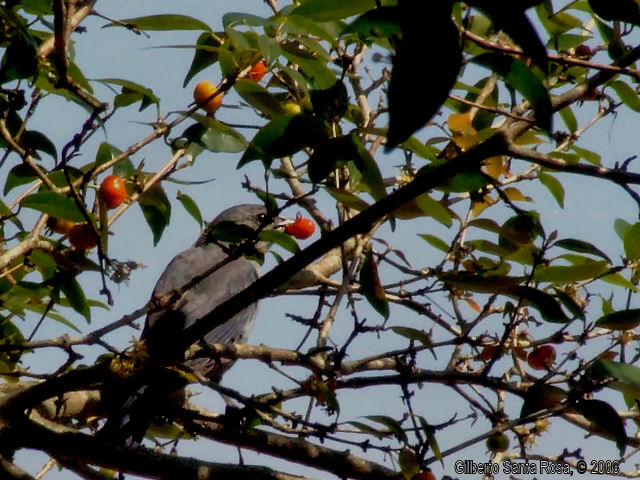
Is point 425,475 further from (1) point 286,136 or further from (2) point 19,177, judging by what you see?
(2) point 19,177

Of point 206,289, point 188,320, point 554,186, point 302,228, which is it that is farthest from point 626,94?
point 206,289

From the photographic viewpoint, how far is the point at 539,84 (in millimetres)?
1044

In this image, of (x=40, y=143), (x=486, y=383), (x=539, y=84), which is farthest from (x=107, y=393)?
(x=539, y=84)

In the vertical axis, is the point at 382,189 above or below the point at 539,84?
above

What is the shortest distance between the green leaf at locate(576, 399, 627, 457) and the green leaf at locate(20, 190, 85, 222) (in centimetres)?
143

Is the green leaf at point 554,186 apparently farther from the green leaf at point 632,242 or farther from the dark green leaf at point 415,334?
the dark green leaf at point 415,334

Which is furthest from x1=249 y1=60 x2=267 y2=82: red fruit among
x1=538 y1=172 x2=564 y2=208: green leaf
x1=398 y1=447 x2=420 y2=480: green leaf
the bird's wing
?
the bird's wing

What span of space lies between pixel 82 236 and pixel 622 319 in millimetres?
1581

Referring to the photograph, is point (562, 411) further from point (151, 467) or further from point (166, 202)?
point (166, 202)

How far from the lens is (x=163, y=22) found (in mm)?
2277

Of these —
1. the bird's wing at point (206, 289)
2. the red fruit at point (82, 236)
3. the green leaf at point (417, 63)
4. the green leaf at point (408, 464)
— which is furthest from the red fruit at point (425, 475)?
the bird's wing at point (206, 289)

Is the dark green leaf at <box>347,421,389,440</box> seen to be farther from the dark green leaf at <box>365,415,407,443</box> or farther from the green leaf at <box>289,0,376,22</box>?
the green leaf at <box>289,0,376,22</box>

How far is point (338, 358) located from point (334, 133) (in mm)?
703

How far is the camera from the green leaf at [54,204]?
223 centimetres
